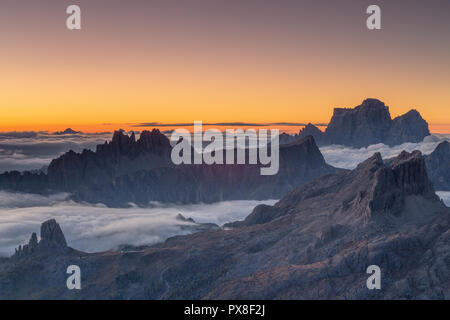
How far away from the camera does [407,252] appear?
18425 centimetres
